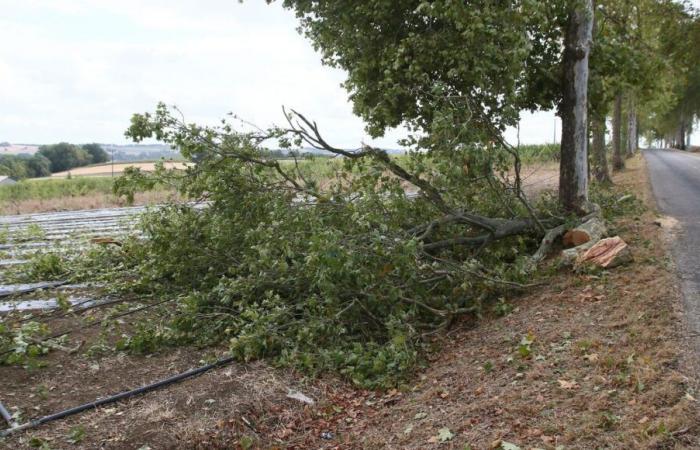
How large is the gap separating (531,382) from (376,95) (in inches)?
292

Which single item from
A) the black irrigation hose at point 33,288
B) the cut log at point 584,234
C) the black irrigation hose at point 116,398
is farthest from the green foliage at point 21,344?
the cut log at point 584,234

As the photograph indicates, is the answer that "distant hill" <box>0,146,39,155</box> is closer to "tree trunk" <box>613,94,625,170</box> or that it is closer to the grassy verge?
the grassy verge

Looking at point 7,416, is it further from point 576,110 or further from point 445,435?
point 576,110

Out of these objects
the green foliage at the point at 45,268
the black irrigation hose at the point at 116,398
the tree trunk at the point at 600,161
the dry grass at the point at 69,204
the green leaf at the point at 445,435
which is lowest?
the green leaf at the point at 445,435

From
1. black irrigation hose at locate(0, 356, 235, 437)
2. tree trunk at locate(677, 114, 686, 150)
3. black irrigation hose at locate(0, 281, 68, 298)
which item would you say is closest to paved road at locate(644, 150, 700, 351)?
black irrigation hose at locate(0, 356, 235, 437)

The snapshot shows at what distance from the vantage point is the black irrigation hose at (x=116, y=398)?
4664 millimetres

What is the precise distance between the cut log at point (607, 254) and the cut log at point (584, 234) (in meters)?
0.63

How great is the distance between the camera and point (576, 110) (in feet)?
31.7

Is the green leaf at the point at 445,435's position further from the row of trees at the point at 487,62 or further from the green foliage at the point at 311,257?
the row of trees at the point at 487,62

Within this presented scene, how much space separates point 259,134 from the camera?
8.42 metres

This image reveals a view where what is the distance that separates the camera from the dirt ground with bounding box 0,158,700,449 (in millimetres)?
4035

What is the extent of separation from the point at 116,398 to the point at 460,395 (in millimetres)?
3018

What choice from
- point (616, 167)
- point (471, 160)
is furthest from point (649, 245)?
point (616, 167)

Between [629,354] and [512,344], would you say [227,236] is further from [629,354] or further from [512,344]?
[629,354]
